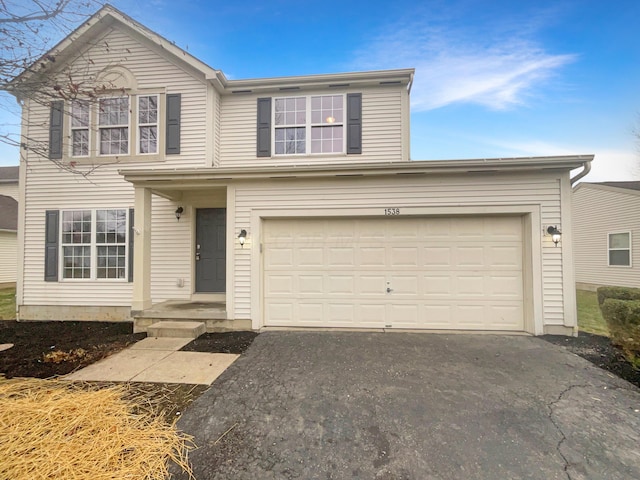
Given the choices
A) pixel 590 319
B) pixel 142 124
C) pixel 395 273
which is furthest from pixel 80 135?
pixel 590 319

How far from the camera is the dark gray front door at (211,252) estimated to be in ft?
23.2

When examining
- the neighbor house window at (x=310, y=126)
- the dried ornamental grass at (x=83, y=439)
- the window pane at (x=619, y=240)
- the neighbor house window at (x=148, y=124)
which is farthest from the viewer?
the window pane at (x=619, y=240)

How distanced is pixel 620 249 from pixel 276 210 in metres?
14.1

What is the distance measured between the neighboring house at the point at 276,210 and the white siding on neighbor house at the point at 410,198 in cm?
3

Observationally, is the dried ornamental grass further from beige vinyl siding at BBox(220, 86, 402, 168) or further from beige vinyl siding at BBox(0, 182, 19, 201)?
beige vinyl siding at BBox(0, 182, 19, 201)

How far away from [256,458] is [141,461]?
0.88m

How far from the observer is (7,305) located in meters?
8.96

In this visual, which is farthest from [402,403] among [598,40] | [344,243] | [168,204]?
[598,40]

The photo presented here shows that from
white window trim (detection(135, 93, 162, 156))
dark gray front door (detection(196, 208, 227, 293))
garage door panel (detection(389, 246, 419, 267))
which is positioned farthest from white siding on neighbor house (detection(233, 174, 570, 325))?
white window trim (detection(135, 93, 162, 156))

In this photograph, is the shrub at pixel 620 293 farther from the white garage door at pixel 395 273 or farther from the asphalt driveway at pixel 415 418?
the asphalt driveway at pixel 415 418

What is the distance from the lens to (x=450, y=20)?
7934 mm

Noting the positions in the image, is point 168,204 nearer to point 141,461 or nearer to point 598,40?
point 141,461

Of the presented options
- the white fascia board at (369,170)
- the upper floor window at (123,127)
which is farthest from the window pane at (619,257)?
the upper floor window at (123,127)

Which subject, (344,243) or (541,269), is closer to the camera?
(541,269)
